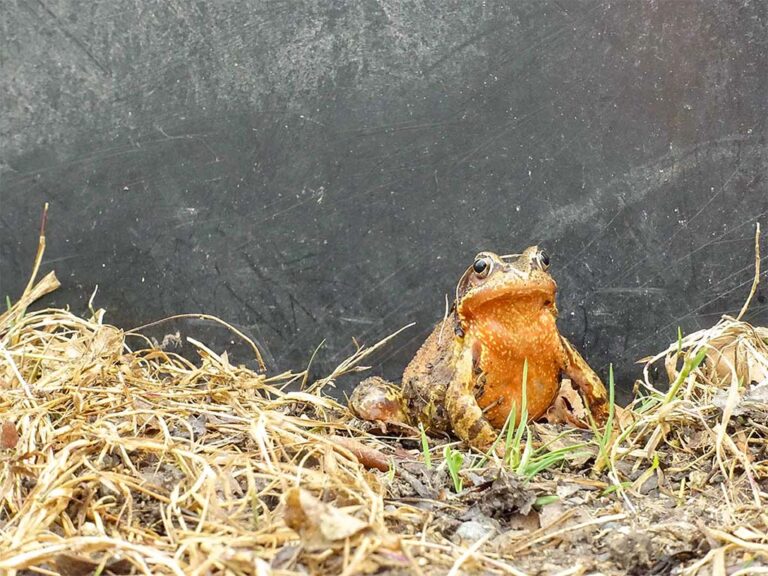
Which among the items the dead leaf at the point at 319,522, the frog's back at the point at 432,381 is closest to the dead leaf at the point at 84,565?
the dead leaf at the point at 319,522

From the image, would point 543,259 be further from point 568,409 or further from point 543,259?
point 568,409

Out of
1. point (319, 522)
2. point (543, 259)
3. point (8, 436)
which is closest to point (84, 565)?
point (319, 522)

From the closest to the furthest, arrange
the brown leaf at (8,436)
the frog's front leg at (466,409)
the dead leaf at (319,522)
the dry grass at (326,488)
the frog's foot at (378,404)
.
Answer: the dead leaf at (319,522)
the dry grass at (326,488)
the brown leaf at (8,436)
the frog's front leg at (466,409)
the frog's foot at (378,404)

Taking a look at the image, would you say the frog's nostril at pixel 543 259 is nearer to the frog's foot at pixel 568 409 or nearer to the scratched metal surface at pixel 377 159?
the scratched metal surface at pixel 377 159

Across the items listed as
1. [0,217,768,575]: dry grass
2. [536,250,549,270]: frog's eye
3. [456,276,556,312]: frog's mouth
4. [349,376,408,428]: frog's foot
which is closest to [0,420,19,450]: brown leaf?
[0,217,768,575]: dry grass

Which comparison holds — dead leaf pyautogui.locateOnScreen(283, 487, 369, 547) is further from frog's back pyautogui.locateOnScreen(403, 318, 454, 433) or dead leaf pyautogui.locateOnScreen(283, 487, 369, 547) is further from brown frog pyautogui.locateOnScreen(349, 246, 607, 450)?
frog's back pyautogui.locateOnScreen(403, 318, 454, 433)

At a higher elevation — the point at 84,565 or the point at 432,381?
the point at 84,565
